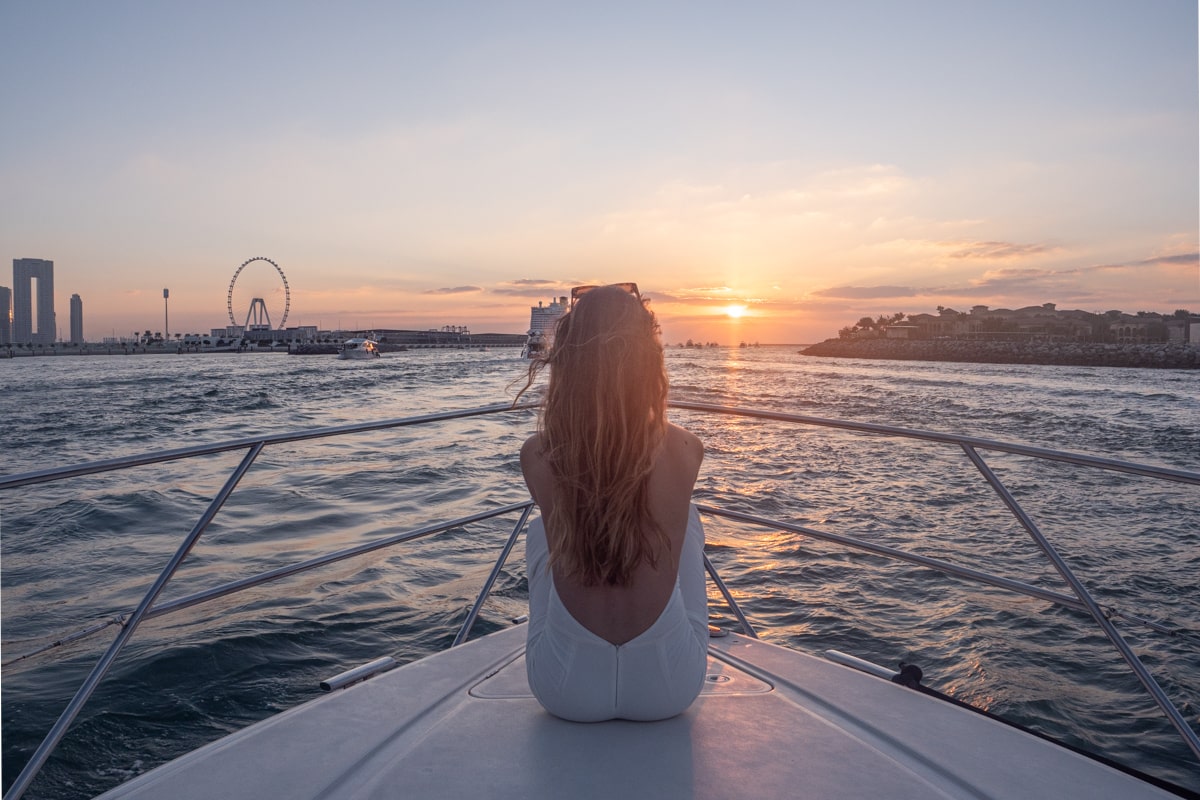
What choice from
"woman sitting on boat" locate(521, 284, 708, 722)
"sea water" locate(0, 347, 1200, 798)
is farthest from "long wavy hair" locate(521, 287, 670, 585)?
"sea water" locate(0, 347, 1200, 798)

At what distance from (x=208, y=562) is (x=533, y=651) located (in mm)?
5707

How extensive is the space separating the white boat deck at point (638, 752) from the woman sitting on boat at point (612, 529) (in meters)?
0.11

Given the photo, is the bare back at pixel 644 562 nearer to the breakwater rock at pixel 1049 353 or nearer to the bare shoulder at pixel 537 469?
the bare shoulder at pixel 537 469

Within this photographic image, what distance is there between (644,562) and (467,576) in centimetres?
473

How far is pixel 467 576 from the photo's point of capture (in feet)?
19.6

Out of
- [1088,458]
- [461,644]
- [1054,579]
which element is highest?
[1088,458]

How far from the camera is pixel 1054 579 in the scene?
21.9ft

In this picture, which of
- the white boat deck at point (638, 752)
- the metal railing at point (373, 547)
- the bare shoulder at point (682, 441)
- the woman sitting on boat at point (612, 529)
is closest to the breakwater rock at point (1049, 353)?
the metal railing at point (373, 547)

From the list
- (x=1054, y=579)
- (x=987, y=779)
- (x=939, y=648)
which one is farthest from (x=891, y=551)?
(x=1054, y=579)

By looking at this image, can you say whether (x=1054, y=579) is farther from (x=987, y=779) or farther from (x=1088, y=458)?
(x=987, y=779)

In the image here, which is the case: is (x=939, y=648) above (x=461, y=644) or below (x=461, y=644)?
below

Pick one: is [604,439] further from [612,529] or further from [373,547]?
[373,547]

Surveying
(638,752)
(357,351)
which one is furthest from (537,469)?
(357,351)

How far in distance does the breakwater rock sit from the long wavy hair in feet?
187
